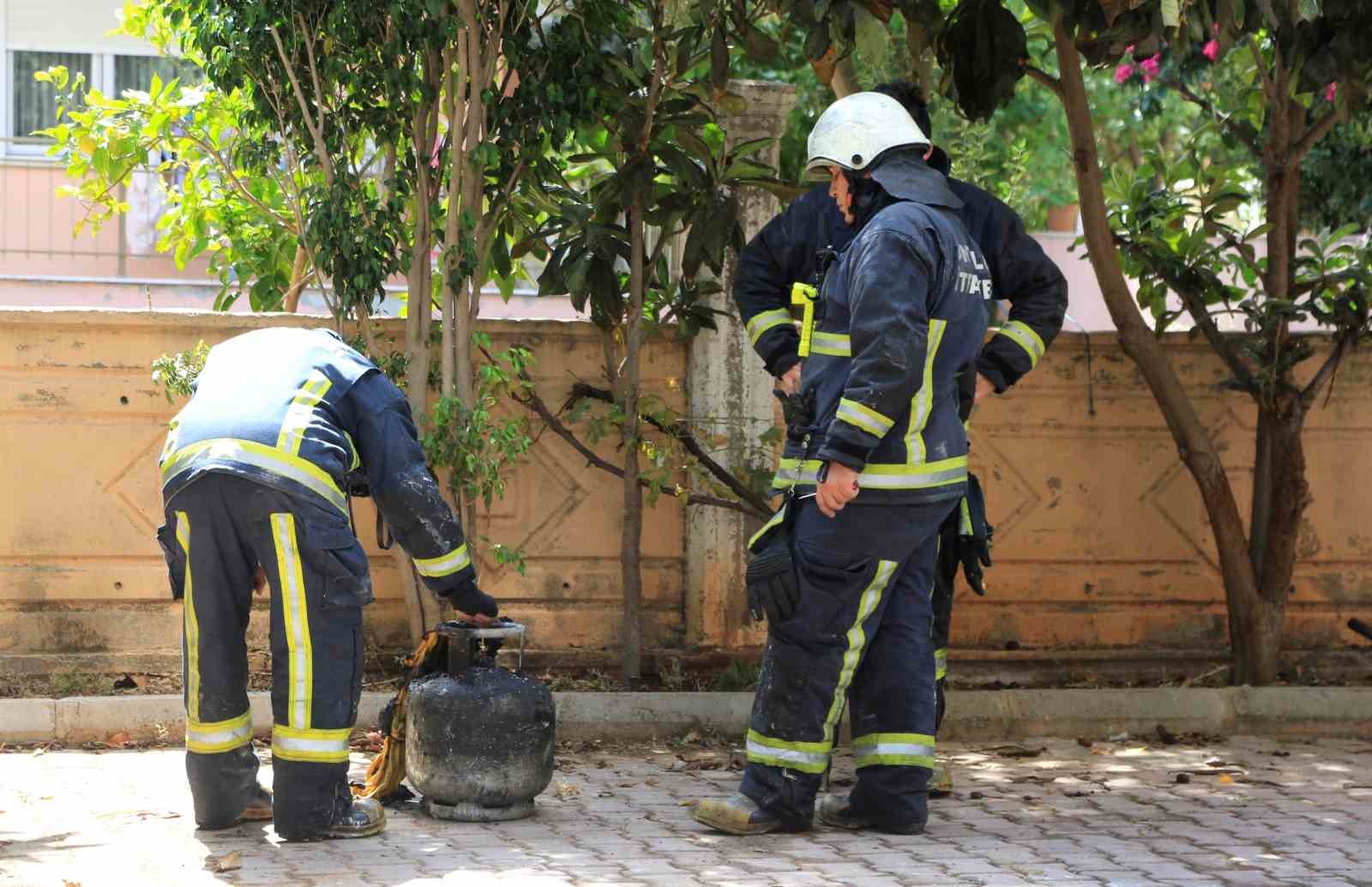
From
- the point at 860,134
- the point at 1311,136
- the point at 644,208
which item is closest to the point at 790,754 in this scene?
the point at 860,134

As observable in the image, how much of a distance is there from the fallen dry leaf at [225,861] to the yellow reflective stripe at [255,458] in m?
0.96

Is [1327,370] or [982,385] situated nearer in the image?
[982,385]

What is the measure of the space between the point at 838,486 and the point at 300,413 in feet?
4.76

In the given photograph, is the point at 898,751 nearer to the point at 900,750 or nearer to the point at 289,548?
the point at 900,750

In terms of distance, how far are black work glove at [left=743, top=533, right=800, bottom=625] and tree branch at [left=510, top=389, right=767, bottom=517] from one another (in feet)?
5.97

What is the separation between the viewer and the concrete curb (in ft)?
19.9

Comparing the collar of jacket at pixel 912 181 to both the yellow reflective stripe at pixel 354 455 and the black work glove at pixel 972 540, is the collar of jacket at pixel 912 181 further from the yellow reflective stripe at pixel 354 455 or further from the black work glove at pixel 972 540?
the yellow reflective stripe at pixel 354 455

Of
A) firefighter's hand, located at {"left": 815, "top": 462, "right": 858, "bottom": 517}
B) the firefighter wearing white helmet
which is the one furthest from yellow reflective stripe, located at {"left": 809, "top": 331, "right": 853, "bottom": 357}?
firefighter's hand, located at {"left": 815, "top": 462, "right": 858, "bottom": 517}

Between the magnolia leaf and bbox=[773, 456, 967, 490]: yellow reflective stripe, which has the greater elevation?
the magnolia leaf

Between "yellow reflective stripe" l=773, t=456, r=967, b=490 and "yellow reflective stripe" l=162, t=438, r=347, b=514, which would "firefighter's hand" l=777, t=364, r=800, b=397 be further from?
→ "yellow reflective stripe" l=162, t=438, r=347, b=514

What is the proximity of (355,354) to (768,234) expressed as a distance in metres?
1.40

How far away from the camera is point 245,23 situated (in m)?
5.90

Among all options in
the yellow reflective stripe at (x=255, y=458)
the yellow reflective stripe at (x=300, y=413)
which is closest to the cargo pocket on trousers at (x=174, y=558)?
the yellow reflective stripe at (x=255, y=458)

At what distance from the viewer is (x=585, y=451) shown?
264 inches
